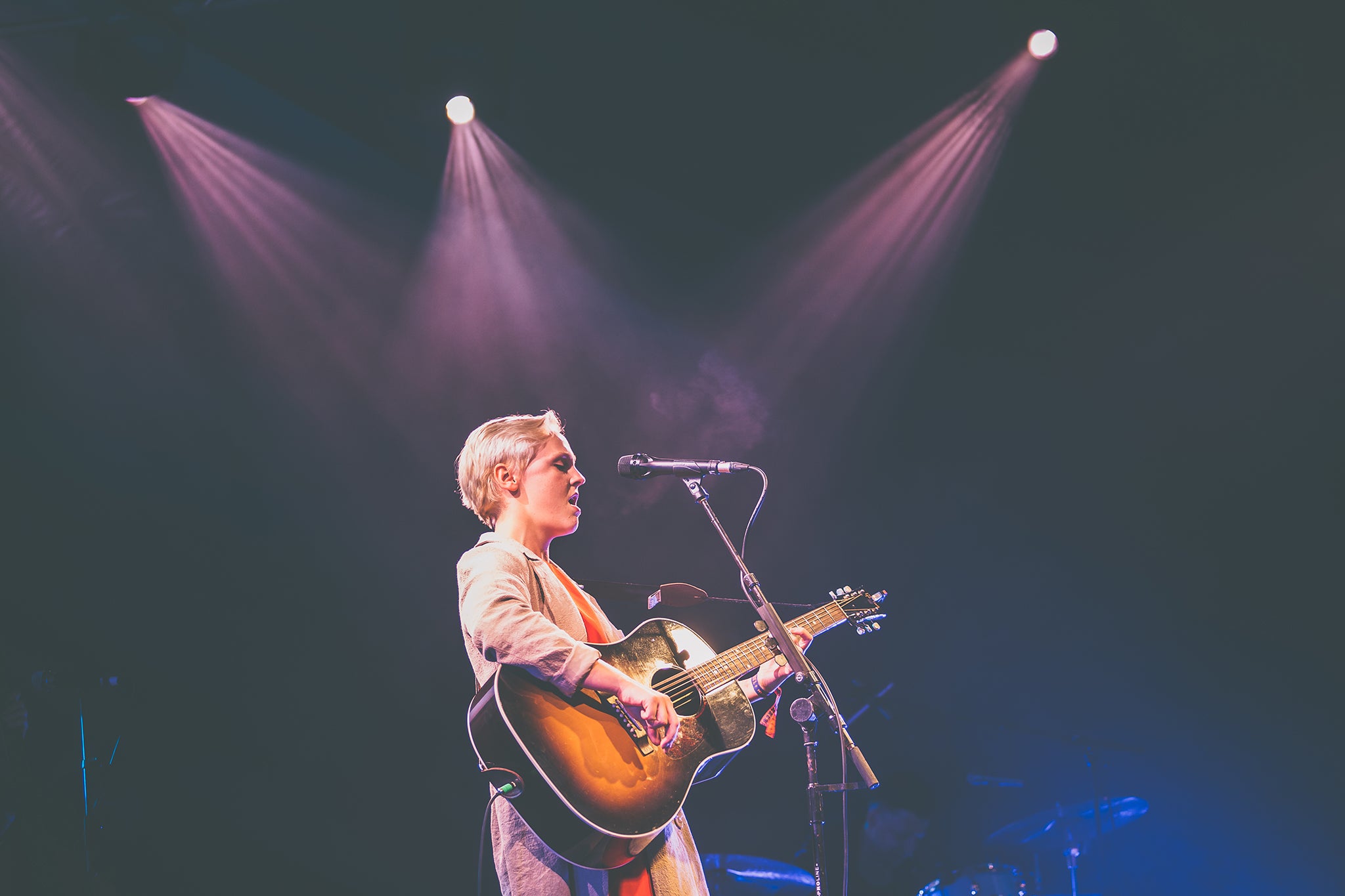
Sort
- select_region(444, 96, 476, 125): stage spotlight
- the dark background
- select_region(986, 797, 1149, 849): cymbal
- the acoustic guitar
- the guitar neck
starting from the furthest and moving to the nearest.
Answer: select_region(444, 96, 476, 125): stage spotlight
select_region(986, 797, 1149, 849): cymbal
the dark background
the guitar neck
the acoustic guitar

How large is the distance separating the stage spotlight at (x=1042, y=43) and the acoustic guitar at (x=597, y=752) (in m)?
5.28

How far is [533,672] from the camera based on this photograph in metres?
2.20

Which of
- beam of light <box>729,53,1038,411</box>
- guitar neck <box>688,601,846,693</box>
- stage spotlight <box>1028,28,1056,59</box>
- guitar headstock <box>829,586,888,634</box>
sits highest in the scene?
stage spotlight <box>1028,28,1056,59</box>

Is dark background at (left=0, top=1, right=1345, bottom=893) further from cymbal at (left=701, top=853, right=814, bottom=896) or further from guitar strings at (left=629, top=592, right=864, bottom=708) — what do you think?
guitar strings at (left=629, top=592, right=864, bottom=708)

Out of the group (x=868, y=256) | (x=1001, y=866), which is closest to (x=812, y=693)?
(x=1001, y=866)

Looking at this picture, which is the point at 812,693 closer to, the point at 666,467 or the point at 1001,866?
the point at 666,467

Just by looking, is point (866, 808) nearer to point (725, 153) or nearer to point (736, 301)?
point (736, 301)

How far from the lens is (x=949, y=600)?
605 centimetres

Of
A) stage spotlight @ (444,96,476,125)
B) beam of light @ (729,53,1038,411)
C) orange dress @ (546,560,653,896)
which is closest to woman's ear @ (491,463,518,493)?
orange dress @ (546,560,653,896)

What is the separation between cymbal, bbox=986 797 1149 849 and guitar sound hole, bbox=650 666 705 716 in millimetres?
3462

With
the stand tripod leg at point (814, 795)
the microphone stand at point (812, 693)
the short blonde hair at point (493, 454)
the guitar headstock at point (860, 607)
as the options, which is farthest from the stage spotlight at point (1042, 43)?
the stand tripod leg at point (814, 795)

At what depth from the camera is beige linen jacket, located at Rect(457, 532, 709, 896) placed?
2.16 meters

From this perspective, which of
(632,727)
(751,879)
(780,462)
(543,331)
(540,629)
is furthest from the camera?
(780,462)

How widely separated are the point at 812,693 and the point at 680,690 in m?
0.40
